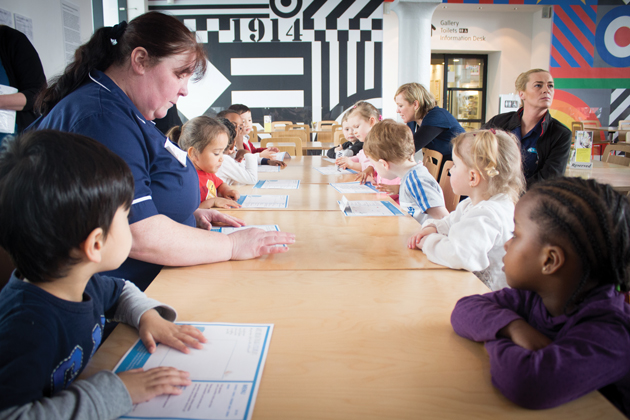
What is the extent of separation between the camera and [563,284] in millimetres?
662

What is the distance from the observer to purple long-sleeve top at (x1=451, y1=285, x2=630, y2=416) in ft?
1.77

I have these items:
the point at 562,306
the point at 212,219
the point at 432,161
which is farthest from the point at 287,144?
the point at 562,306

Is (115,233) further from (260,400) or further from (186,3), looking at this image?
(186,3)

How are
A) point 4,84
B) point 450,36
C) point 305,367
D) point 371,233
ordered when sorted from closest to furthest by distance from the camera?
point 305,367, point 371,233, point 4,84, point 450,36

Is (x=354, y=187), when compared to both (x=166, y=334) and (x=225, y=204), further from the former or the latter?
(x=166, y=334)

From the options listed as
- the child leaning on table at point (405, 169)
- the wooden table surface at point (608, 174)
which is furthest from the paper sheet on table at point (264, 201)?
the wooden table surface at point (608, 174)

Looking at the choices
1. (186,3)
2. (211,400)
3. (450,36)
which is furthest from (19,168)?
(450,36)

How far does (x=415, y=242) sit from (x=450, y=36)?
27.7 ft

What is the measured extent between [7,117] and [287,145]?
280cm

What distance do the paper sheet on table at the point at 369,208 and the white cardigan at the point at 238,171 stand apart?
0.79 m

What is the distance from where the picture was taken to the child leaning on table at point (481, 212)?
1067mm

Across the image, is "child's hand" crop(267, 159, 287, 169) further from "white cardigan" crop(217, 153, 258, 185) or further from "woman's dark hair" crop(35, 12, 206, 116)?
"woman's dark hair" crop(35, 12, 206, 116)

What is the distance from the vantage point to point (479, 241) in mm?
1096

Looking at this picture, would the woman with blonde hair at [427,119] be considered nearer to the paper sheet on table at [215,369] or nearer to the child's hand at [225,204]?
the child's hand at [225,204]
